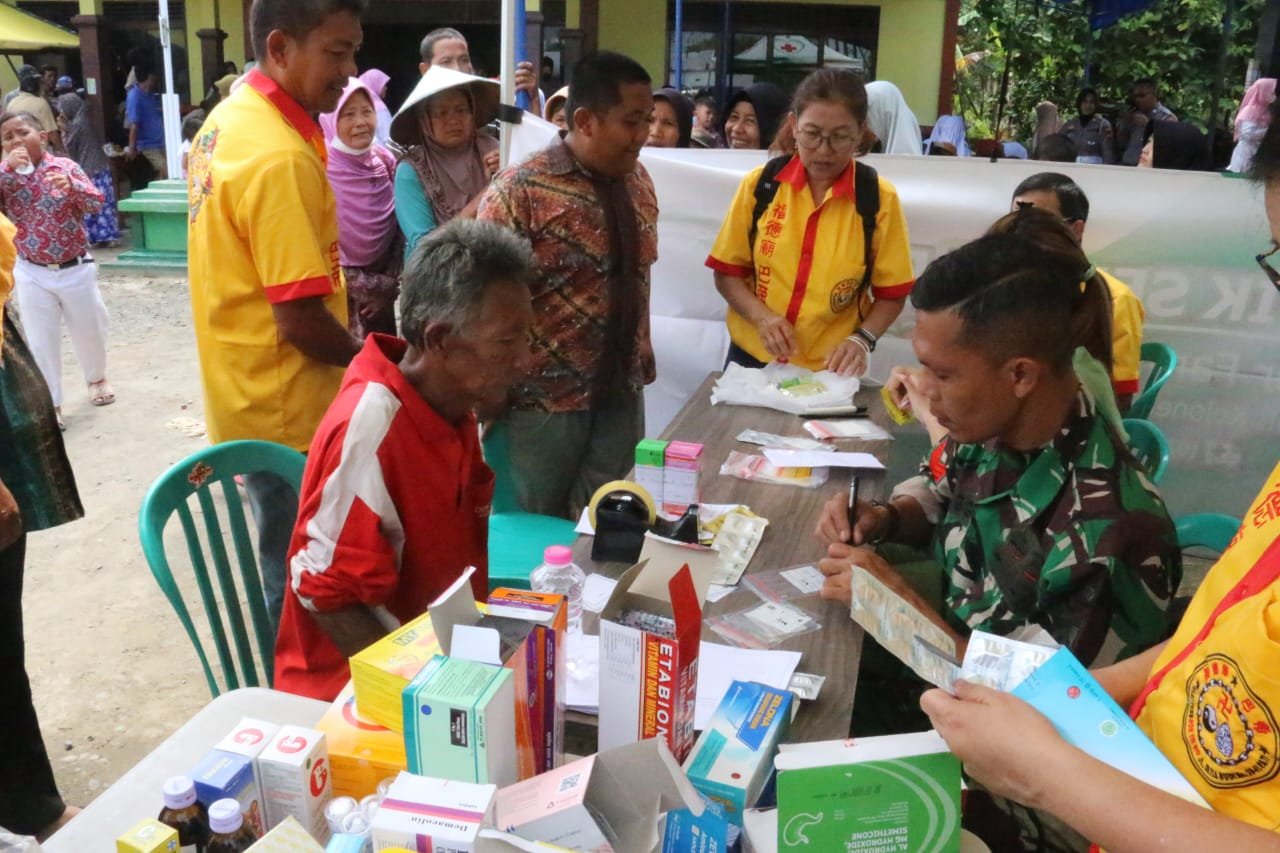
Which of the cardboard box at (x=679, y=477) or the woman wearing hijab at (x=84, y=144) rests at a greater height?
the woman wearing hijab at (x=84, y=144)

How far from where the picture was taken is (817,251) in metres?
3.12

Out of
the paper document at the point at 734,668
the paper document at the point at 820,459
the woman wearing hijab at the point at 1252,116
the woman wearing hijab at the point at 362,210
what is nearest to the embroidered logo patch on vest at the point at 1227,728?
the paper document at the point at 734,668

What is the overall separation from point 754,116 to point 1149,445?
9.76ft

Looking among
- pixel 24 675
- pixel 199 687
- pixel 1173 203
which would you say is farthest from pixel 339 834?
pixel 1173 203

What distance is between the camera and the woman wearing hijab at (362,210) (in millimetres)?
4086

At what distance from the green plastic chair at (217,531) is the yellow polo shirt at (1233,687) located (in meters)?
1.60

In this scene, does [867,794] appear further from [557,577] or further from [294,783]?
[557,577]

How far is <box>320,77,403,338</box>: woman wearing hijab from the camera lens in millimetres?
4086

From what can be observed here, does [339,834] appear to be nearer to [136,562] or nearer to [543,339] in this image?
[543,339]

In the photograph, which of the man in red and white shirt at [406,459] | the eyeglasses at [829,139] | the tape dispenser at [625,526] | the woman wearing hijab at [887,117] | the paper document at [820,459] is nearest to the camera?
the man in red and white shirt at [406,459]

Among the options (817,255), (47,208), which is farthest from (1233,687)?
(47,208)

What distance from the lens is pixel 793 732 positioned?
1.40 m

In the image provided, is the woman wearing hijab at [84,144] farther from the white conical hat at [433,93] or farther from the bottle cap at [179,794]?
the bottle cap at [179,794]

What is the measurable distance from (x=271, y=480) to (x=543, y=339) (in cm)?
85
